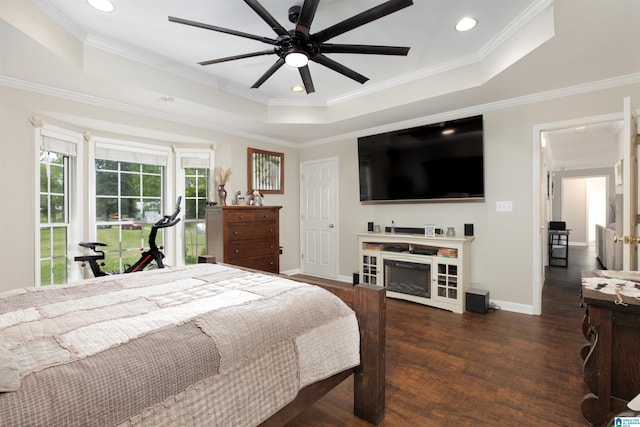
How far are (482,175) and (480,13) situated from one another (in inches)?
70.1

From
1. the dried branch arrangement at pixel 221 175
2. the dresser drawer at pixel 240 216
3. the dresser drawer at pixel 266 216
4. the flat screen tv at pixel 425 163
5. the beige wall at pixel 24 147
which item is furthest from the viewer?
the dried branch arrangement at pixel 221 175

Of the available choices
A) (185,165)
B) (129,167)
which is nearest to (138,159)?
(129,167)

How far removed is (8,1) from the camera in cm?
194

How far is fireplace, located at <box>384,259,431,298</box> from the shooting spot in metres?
3.70

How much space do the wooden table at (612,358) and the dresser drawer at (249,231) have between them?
3.43 m

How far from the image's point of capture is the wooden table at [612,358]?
5.15ft

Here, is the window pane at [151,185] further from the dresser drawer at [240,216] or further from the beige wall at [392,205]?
the dresser drawer at [240,216]

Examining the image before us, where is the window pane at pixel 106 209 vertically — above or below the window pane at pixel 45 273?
above

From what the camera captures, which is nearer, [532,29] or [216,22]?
[532,29]

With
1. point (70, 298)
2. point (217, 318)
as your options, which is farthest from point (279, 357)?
point (70, 298)

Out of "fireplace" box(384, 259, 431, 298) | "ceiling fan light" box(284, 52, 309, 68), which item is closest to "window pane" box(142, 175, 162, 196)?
"ceiling fan light" box(284, 52, 309, 68)

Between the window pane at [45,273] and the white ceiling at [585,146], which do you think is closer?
the window pane at [45,273]

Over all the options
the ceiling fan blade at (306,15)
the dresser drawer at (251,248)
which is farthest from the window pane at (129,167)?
the ceiling fan blade at (306,15)

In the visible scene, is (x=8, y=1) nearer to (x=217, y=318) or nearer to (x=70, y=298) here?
(x=70, y=298)
